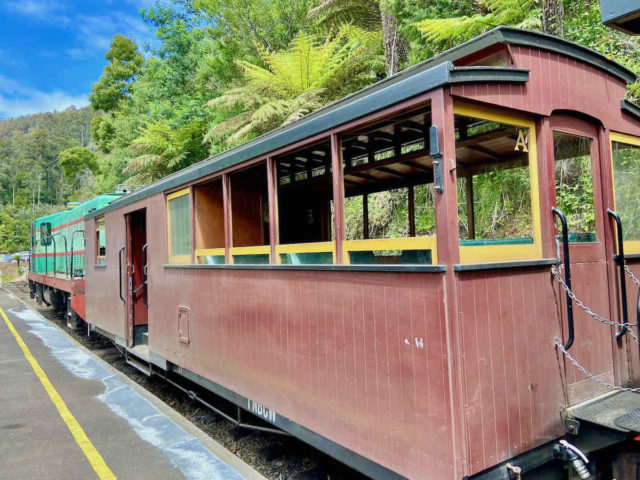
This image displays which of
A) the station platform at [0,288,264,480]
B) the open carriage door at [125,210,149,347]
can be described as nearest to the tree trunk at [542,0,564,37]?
the open carriage door at [125,210,149,347]

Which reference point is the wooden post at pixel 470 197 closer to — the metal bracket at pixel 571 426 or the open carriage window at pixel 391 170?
the open carriage window at pixel 391 170

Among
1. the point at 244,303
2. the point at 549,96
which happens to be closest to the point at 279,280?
the point at 244,303

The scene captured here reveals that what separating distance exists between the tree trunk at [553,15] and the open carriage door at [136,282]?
702 centimetres

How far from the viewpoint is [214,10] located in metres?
17.8

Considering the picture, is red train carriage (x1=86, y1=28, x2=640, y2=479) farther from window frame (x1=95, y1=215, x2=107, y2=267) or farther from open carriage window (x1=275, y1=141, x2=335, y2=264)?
window frame (x1=95, y1=215, x2=107, y2=267)

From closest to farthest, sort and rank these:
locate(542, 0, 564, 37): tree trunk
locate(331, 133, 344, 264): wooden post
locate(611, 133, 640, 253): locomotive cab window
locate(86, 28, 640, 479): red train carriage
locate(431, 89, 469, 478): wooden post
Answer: locate(431, 89, 469, 478): wooden post
locate(86, 28, 640, 479): red train carriage
locate(331, 133, 344, 264): wooden post
locate(611, 133, 640, 253): locomotive cab window
locate(542, 0, 564, 37): tree trunk

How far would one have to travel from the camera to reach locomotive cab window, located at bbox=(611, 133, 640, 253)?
346 cm

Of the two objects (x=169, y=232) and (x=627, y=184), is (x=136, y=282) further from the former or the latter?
(x=627, y=184)

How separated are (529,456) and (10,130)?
510 ft

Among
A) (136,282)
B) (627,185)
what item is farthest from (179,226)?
(627,185)

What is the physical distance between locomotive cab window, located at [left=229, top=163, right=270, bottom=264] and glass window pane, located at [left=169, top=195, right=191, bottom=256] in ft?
2.58

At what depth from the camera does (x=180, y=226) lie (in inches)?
209

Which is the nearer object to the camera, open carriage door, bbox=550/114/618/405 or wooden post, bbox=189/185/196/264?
open carriage door, bbox=550/114/618/405

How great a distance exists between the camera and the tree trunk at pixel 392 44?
1212 cm
